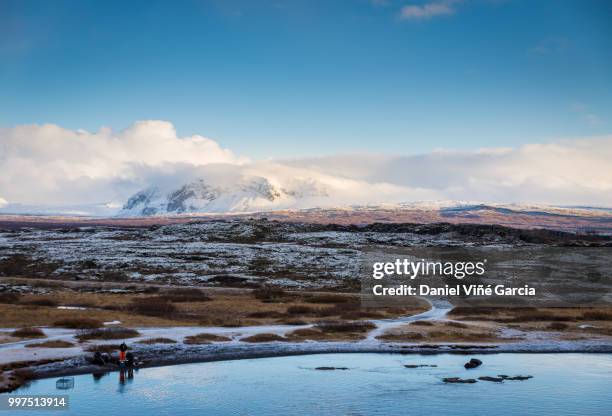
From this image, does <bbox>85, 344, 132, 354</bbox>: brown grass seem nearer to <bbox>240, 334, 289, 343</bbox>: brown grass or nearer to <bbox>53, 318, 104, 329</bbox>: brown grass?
<bbox>53, 318, 104, 329</bbox>: brown grass

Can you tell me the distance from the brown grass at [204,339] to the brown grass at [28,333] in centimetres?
1276

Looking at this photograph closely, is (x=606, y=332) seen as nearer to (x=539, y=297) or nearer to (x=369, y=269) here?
(x=539, y=297)

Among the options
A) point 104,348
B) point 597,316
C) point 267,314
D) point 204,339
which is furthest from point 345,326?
point 597,316

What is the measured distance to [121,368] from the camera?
4462cm

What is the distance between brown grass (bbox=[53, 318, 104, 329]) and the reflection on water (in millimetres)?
15461

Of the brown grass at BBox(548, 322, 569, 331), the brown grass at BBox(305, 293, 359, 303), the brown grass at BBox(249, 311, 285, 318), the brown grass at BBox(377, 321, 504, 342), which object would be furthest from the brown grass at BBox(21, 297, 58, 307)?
the brown grass at BBox(548, 322, 569, 331)

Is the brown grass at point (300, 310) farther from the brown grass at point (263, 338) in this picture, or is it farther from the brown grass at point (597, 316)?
the brown grass at point (597, 316)

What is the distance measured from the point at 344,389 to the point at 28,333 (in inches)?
1170

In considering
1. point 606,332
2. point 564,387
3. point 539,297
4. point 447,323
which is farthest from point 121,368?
point 539,297

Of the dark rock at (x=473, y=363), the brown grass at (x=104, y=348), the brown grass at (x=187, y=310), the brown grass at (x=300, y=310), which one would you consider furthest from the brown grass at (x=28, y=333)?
the dark rock at (x=473, y=363)

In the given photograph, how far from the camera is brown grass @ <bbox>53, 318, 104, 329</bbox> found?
199ft

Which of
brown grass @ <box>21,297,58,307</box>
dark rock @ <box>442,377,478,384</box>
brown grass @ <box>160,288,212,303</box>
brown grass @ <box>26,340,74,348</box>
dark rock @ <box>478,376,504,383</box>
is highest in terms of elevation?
brown grass @ <box>26,340,74,348</box>

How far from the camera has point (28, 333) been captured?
181ft

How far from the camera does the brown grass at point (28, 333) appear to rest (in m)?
54.8
